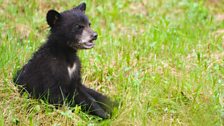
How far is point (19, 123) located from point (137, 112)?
128 cm

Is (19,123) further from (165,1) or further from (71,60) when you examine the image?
(165,1)

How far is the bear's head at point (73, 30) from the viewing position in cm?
692

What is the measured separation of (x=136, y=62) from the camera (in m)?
8.31

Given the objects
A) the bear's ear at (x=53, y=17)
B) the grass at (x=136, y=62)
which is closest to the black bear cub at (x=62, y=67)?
the bear's ear at (x=53, y=17)

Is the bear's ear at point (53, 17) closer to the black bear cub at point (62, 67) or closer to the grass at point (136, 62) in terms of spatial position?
the black bear cub at point (62, 67)

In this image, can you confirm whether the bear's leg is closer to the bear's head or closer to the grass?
the grass

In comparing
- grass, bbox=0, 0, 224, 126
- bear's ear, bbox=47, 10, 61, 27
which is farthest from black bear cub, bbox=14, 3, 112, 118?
grass, bbox=0, 0, 224, 126

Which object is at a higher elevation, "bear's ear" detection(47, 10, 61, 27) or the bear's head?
"bear's ear" detection(47, 10, 61, 27)

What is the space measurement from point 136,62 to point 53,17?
Result: 1818 millimetres

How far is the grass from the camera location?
6668 mm

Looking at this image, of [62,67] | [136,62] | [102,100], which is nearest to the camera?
[62,67]

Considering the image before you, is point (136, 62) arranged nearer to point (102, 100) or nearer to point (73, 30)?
point (102, 100)

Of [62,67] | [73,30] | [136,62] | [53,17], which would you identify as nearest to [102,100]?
[62,67]

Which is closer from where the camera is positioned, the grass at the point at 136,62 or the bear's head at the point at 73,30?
the grass at the point at 136,62
